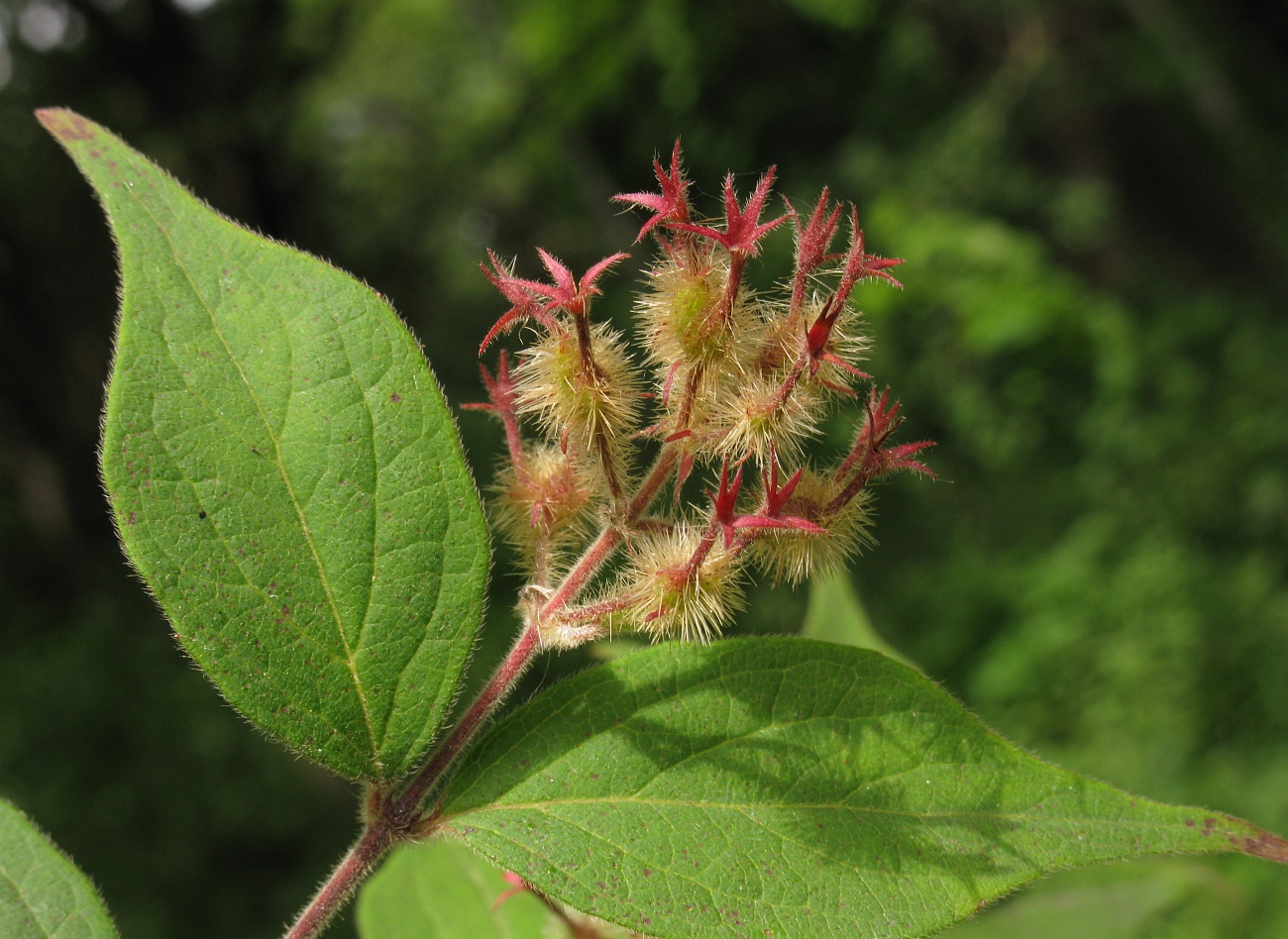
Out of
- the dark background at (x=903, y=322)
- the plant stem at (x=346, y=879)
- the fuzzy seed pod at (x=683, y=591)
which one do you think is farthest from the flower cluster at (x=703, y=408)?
the dark background at (x=903, y=322)

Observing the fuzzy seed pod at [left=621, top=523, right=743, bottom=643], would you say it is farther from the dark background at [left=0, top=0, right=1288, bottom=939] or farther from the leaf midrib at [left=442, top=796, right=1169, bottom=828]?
the dark background at [left=0, top=0, right=1288, bottom=939]

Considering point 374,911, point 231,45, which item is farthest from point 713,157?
point 374,911

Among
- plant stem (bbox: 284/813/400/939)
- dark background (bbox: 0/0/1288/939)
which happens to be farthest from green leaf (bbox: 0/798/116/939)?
dark background (bbox: 0/0/1288/939)

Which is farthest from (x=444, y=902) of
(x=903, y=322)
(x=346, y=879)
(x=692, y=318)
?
(x=903, y=322)

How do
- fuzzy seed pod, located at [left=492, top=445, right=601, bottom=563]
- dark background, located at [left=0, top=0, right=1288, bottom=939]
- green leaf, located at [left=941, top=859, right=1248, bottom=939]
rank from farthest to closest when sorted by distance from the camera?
dark background, located at [left=0, top=0, right=1288, bottom=939]
green leaf, located at [left=941, top=859, right=1248, bottom=939]
fuzzy seed pod, located at [left=492, top=445, right=601, bottom=563]

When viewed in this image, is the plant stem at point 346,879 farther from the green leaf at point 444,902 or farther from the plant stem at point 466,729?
the green leaf at point 444,902

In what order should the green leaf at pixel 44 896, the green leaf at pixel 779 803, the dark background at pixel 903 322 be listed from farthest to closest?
the dark background at pixel 903 322, the green leaf at pixel 44 896, the green leaf at pixel 779 803

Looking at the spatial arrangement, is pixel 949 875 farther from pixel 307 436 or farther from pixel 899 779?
pixel 307 436
